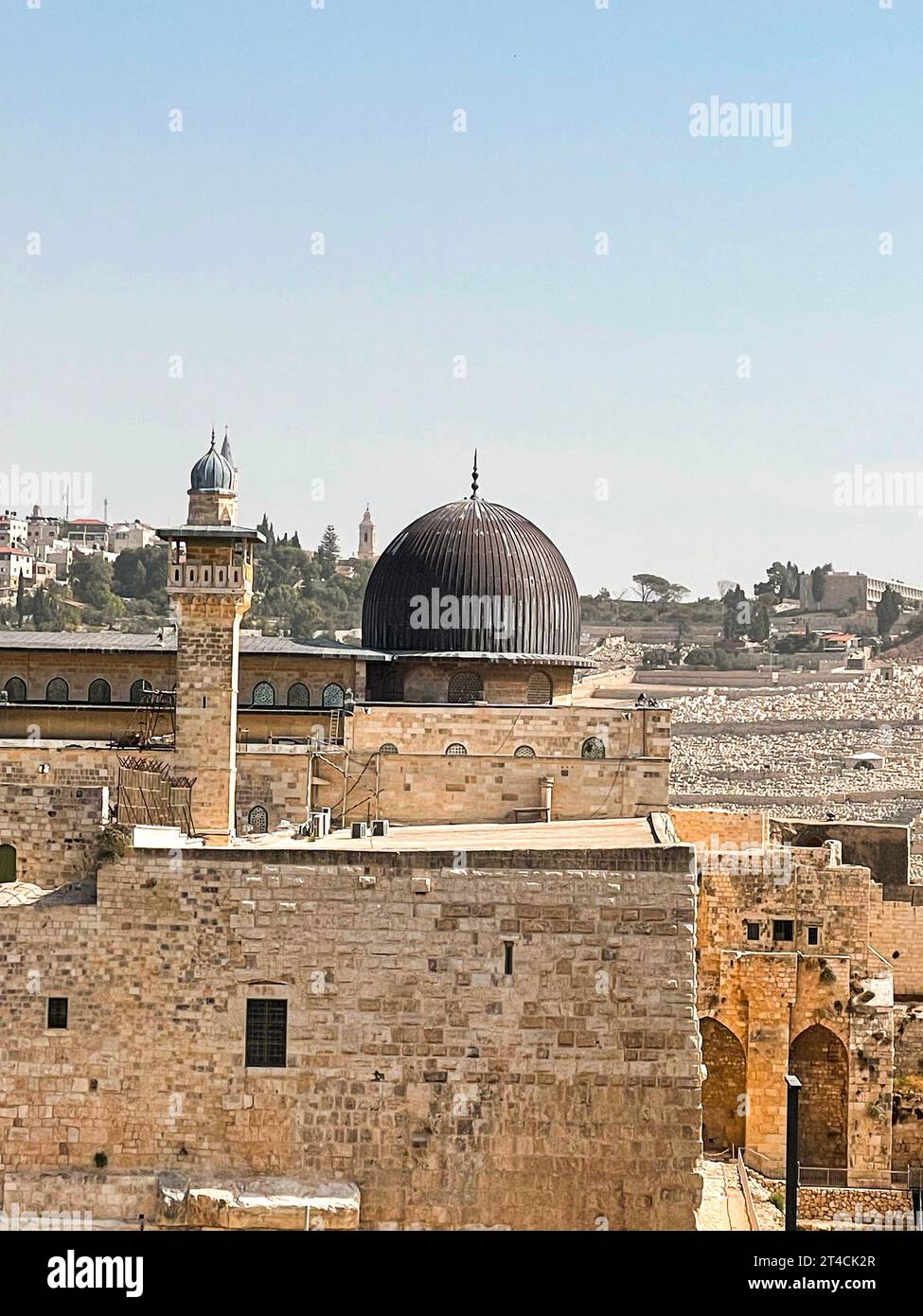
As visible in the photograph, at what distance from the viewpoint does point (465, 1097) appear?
51.2 ft

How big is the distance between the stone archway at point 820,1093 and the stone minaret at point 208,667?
303 inches

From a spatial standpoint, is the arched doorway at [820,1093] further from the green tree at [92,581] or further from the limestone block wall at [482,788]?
the green tree at [92,581]

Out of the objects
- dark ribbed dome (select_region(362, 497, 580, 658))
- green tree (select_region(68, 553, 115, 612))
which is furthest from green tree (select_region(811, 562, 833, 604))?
dark ribbed dome (select_region(362, 497, 580, 658))

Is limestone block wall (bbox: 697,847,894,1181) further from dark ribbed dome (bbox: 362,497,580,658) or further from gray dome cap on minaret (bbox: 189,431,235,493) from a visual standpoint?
gray dome cap on minaret (bbox: 189,431,235,493)

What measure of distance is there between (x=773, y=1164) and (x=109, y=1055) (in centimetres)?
850

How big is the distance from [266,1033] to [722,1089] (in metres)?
7.29

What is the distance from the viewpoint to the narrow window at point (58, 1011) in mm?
15828

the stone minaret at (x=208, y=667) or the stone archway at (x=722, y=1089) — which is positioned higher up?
the stone minaret at (x=208, y=667)

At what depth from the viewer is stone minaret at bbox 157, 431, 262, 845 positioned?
1916cm

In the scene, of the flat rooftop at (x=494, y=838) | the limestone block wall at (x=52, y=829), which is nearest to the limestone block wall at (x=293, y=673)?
the flat rooftop at (x=494, y=838)

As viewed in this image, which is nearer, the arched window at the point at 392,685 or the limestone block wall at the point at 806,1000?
the limestone block wall at the point at 806,1000

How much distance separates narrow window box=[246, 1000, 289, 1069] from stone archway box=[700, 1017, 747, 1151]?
6.64 meters

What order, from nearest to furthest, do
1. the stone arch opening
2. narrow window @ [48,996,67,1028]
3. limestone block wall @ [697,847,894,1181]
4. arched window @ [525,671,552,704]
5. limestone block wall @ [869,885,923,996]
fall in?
narrow window @ [48,996,67,1028], limestone block wall @ [697,847,894,1181], the stone arch opening, limestone block wall @ [869,885,923,996], arched window @ [525,671,552,704]
